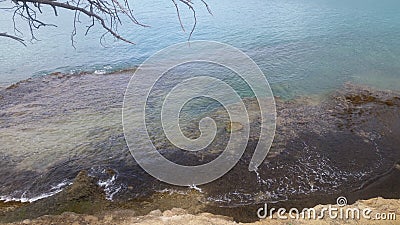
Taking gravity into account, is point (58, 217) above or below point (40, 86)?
below

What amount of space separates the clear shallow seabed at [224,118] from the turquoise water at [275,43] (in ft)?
0.19

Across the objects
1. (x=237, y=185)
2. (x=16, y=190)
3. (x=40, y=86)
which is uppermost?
(x=40, y=86)

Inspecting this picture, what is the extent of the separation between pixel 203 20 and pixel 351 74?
11.3 m

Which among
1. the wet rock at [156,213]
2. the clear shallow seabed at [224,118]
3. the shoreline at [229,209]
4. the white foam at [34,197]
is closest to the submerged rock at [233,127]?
the clear shallow seabed at [224,118]

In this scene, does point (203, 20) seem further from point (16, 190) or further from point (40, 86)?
point (16, 190)

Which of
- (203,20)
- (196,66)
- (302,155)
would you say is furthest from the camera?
(203,20)

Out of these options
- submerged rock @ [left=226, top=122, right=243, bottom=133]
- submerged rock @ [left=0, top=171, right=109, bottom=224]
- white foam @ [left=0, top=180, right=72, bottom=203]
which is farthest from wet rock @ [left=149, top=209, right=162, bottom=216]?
submerged rock @ [left=226, top=122, right=243, bottom=133]

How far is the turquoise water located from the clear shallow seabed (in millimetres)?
59

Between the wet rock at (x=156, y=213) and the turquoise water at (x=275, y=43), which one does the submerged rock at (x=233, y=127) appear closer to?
the turquoise water at (x=275, y=43)

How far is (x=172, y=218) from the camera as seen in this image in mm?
5273

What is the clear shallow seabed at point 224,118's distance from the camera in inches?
260

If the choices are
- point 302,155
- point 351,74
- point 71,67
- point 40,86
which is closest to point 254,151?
point 302,155

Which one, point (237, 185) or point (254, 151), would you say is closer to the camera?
point (237, 185)

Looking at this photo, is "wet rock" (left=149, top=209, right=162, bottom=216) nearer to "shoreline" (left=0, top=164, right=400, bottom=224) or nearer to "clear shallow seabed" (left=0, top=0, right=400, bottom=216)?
"shoreline" (left=0, top=164, right=400, bottom=224)
